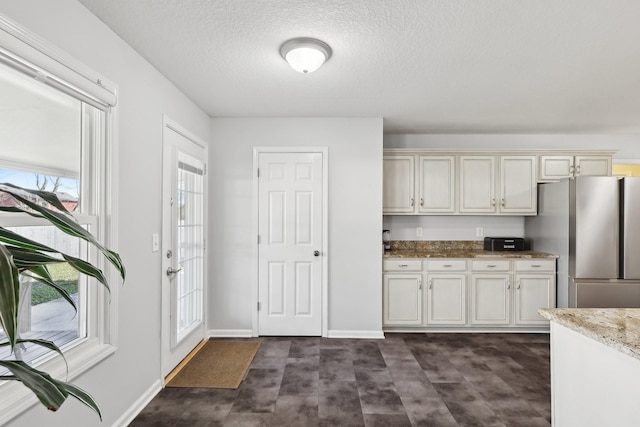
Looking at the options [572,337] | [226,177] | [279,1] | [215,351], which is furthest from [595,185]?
[215,351]

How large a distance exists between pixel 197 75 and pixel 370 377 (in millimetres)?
2757

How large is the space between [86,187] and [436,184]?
11.6 feet

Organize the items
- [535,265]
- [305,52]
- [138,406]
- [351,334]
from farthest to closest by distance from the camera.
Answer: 1. [535,265]
2. [351,334]
3. [138,406]
4. [305,52]

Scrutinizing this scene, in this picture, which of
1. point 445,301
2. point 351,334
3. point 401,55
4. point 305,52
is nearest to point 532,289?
point 445,301

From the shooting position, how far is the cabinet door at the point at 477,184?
13.8 feet

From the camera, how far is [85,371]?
5.91 feet

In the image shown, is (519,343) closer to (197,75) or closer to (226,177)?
(226,177)

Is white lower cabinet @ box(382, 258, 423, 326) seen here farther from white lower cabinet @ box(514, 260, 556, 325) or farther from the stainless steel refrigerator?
the stainless steel refrigerator

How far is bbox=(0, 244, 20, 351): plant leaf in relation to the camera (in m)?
0.53

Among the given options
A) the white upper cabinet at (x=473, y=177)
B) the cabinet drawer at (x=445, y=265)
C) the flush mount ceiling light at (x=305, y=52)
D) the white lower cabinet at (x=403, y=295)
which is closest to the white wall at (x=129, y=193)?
the flush mount ceiling light at (x=305, y=52)

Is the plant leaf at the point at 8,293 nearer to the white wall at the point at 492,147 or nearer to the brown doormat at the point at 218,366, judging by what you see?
the brown doormat at the point at 218,366

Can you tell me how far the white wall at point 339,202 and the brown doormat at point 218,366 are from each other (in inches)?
12.5

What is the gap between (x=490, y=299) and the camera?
395cm

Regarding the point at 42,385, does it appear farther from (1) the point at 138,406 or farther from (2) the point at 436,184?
(2) the point at 436,184
